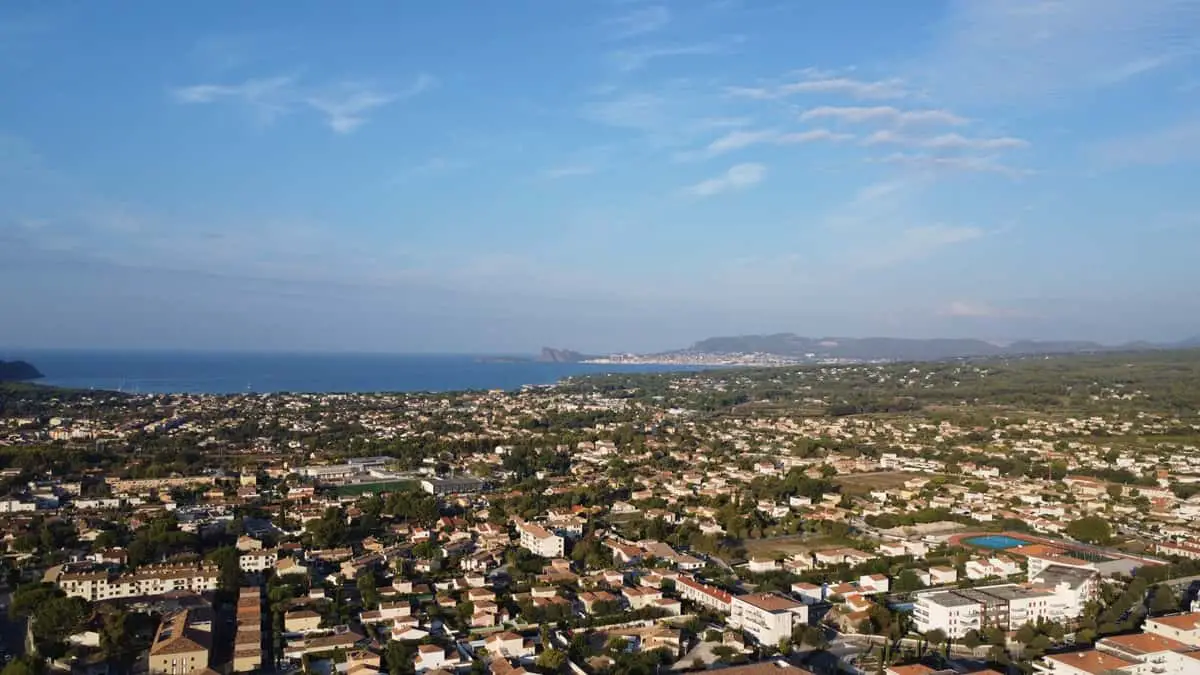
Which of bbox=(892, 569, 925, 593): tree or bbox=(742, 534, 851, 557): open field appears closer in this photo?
bbox=(892, 569, 925, 593): tree

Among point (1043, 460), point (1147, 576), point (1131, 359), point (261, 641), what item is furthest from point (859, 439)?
point (1131, 359)

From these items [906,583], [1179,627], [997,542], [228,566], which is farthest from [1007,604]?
[228,566]

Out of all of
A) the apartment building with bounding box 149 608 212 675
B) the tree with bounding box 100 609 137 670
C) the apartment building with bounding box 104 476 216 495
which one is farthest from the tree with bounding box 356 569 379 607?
the apartment building with bounding box 104 476 216 495

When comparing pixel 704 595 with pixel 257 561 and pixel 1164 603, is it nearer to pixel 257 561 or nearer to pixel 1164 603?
pixel 1164 603

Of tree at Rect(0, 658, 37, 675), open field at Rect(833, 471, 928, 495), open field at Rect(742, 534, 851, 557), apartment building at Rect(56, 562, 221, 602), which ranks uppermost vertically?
tree at Rect(0, 658, 37, 675)

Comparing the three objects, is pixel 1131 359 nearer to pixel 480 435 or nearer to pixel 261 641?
pixel 480 435

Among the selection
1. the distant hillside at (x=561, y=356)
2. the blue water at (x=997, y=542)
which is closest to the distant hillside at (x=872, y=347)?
the distant hillside at (x=561, y=356)

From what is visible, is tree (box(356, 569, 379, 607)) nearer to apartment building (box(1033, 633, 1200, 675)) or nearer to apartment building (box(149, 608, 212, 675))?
apartment building (box(149, 608, 212, 675))
